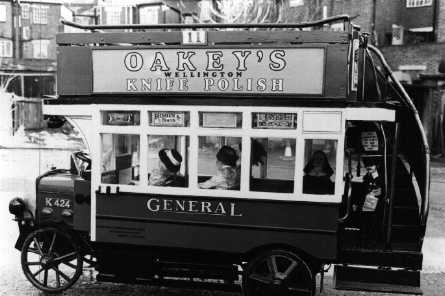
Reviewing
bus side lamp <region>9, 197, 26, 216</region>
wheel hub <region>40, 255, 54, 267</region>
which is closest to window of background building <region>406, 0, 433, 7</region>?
bus side lamp <region>9, 197, 26, 216</region>

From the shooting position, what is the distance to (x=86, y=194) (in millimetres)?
5422

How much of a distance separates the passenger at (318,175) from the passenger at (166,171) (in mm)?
1319

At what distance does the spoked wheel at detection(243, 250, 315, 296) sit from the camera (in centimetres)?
486

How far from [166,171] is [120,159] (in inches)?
22.3

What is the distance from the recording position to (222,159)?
512 cm

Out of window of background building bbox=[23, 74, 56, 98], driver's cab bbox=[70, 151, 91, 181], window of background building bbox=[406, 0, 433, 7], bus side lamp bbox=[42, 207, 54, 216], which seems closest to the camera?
bus side lamp bbox=[42, 207, 54, 216]

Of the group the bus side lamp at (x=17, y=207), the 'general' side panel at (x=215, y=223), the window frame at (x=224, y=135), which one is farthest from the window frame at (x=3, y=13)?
the 'general' side panel at (x=215, y=223)

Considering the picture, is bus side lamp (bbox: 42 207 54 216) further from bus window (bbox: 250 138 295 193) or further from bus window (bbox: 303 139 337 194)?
bus window (bbox: 303 139 337 194)

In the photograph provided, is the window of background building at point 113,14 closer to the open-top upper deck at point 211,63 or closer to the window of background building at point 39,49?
the window of background building at point 39,49

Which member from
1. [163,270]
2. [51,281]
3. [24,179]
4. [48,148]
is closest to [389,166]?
[163,270]

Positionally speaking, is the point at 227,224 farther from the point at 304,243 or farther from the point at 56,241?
the point at 56,241

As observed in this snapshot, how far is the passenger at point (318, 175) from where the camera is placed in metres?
4.92

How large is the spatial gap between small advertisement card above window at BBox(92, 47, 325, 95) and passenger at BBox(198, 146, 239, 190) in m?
0.63

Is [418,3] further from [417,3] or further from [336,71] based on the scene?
[336,71]
